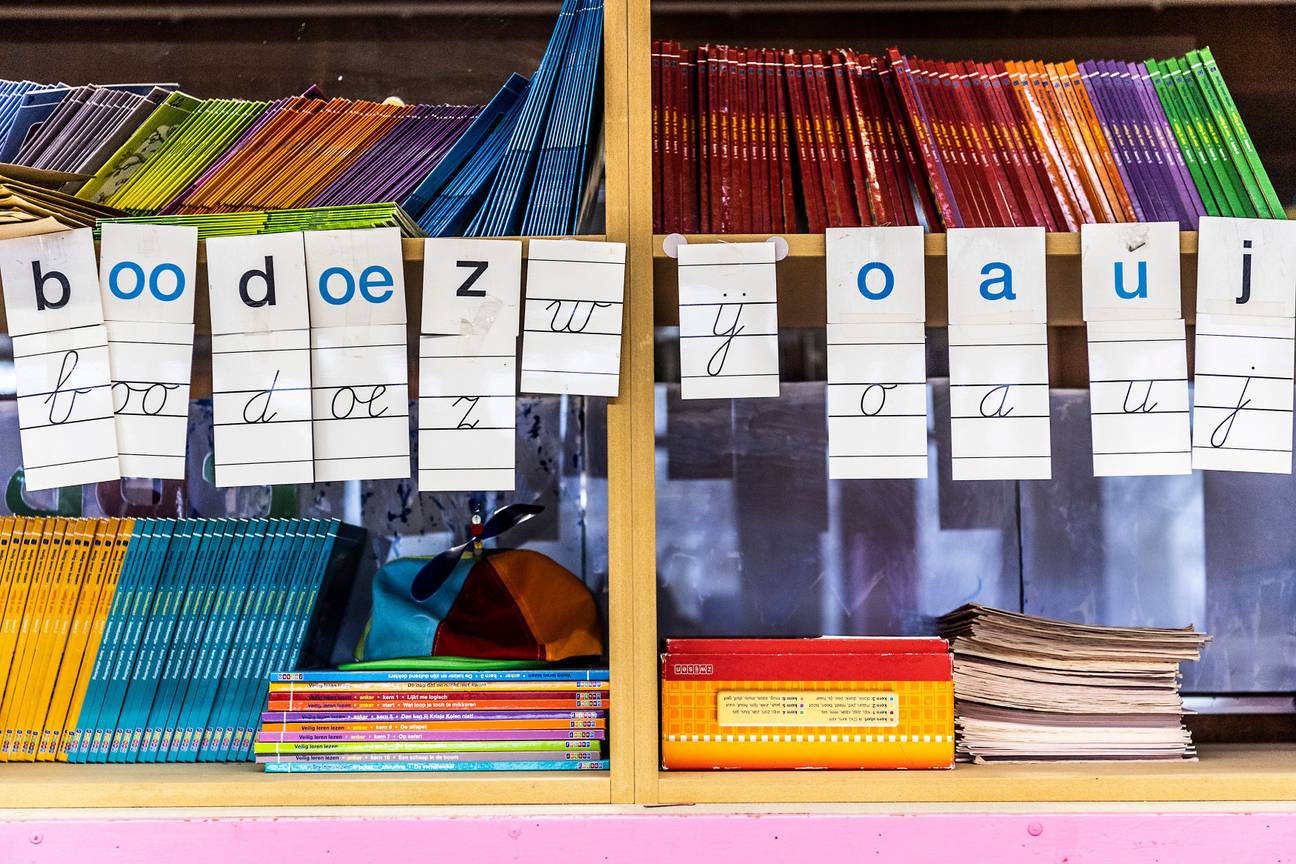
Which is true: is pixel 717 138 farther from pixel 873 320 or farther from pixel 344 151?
pixel 344 151

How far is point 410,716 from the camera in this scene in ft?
4.02

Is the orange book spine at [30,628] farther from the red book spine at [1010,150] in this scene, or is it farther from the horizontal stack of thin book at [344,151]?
the red book spine at [1010,150]

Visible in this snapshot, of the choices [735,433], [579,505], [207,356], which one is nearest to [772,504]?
[735,433]

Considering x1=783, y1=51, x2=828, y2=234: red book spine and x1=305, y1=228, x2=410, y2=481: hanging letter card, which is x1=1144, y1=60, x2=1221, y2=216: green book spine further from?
x1=305, y1=228, x2=410, y2=481: hanging letter card

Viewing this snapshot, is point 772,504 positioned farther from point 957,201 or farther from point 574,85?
point 574,85

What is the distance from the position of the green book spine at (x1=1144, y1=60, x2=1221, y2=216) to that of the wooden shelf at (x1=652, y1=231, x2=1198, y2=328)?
0.09 metres

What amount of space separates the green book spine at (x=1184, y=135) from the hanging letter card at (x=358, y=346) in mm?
909

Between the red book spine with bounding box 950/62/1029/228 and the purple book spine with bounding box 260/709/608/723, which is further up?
the red book spine with bounding box 950/62/1029/228

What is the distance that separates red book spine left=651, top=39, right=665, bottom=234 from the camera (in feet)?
4.16

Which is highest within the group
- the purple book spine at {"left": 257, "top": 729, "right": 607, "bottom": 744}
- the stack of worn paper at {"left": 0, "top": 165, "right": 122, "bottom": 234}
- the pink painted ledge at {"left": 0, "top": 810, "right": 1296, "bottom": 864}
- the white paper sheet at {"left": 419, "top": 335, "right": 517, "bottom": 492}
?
the stack of worn paper at {"left": 0, "top": 165, "right": 122, "bottom": 234}

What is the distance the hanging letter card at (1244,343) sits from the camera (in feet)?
3.86

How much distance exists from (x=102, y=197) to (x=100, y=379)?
29 centimetres

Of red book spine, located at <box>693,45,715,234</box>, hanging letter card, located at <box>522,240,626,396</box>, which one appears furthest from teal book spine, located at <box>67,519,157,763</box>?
red book spine, located at <box>693,45,715,234</box>

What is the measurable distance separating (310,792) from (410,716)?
0.41ft
